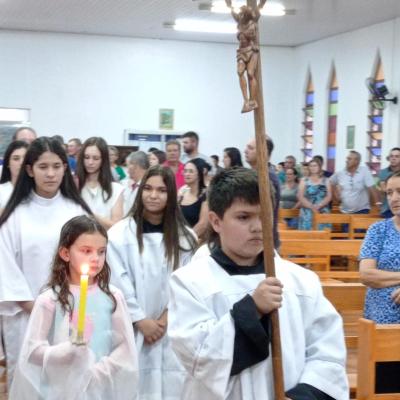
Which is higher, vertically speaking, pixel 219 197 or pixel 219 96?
pixel 219 96

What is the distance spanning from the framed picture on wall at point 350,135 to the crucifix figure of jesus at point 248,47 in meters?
14.3

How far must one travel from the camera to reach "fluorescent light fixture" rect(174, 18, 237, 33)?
15945mm

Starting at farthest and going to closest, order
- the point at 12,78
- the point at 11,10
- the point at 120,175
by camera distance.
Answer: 1. the point at 12,78
2. the point at 11,10
3. the point at 120,175

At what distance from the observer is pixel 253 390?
7.08 ft

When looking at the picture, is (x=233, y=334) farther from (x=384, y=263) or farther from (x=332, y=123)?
(x=332, y=123)

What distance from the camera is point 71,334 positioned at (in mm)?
3080

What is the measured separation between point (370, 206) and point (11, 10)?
7.42 meters

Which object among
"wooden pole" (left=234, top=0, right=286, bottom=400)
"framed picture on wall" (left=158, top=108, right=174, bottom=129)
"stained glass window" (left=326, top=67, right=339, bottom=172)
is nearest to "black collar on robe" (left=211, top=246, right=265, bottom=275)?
"wooden pole" (left=234, top=0, right=286, bottom=400)

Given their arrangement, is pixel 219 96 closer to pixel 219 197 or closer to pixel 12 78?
pixel 12 78

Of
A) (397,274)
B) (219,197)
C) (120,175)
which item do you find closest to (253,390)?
(219,197)

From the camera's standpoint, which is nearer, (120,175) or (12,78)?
(120,175)

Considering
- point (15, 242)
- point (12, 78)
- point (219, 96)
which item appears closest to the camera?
point (15, 242)

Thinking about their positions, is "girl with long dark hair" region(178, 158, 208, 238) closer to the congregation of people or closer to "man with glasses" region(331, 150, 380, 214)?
the congregation of people

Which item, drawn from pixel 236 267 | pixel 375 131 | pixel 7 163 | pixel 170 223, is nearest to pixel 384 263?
pixel 170 223
